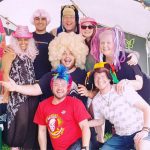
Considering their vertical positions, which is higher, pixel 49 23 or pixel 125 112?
pixel 49 23

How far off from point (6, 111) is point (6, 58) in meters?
0.54

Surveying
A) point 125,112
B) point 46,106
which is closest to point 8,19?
point 46,106

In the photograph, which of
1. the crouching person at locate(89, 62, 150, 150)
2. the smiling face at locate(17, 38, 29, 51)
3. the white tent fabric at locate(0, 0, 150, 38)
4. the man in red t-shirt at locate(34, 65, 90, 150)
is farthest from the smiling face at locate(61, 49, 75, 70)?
the white tent fabric at locate(0, 0, 150, 38)

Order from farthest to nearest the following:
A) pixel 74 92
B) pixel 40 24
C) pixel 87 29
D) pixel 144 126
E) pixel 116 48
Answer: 1. pixel 40 24
2. pixel 87 29
3. pixel 74 92
4. pixel 116 48
5. pixel 144 126

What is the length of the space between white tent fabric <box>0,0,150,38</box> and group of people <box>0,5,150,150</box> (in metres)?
0.80

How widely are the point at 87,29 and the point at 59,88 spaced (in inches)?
34.6

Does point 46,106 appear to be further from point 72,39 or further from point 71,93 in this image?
point 72,39

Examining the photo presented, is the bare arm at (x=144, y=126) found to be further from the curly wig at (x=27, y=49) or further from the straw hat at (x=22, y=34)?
the straw hat at (x=22, y=34)

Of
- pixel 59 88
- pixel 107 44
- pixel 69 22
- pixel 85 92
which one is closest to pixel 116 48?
pixel 107 44

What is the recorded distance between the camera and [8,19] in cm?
432

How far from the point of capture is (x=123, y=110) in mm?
3066

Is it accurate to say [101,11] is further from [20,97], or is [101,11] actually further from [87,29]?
[20,97]

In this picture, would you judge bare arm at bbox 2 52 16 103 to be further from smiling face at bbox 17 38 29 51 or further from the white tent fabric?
the white tent fabric

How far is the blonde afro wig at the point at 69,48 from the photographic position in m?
3.30
